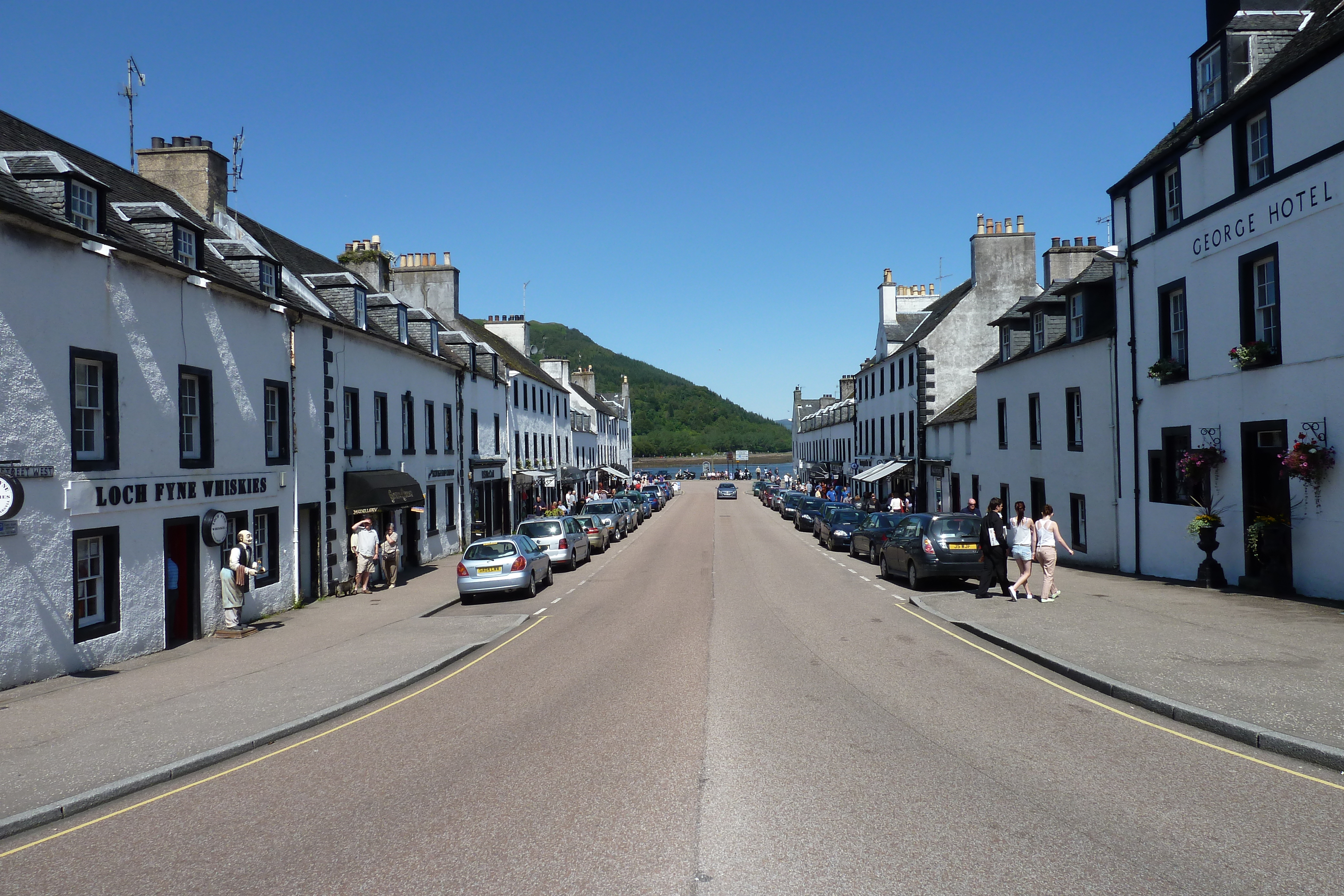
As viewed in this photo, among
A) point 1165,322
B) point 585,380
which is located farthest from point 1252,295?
point 585,380

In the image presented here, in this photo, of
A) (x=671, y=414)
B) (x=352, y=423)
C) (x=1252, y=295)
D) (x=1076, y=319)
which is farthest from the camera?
(x=671, y=414)

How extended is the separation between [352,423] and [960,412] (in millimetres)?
23866

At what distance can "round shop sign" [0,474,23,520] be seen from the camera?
413 inches

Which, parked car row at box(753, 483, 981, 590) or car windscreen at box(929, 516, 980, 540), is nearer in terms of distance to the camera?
parked car row at box(753, 483, 981, 590)

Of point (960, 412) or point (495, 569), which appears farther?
point (960, 412)

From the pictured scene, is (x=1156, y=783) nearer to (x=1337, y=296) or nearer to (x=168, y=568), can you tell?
(x=1337, y=296)

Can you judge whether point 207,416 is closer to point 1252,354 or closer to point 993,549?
point 993,549

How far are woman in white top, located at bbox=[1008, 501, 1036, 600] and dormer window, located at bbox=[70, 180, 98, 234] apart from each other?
609 inches

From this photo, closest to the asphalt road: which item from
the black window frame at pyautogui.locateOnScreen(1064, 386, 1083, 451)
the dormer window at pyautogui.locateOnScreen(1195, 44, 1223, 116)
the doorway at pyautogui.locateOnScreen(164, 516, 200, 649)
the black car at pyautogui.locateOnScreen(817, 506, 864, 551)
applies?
the doorway at pyautogui.locateOnScreen(164, 516, 200, 649)

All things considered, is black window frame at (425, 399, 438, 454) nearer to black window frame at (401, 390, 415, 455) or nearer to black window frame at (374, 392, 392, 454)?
black window frame at (401, 390, 415, 455)

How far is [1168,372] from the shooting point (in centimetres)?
1884

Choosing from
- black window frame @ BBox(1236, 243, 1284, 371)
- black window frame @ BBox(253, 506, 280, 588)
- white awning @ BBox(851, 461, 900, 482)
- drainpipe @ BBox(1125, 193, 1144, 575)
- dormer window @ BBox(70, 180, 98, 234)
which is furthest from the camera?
white awning @ BBox(851, 461, 900, 482)

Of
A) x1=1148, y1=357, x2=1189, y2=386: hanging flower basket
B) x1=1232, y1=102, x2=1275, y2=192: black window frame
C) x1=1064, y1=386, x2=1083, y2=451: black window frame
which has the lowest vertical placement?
x1=1064, y1=386, x2=1083, y2=451: black window frame

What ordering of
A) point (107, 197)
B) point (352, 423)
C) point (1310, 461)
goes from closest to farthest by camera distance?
point (107, 197) < point (1310, 461) < point (352, 423)
